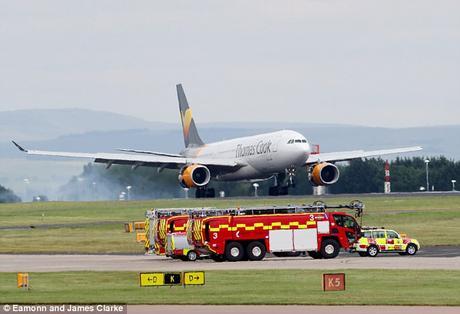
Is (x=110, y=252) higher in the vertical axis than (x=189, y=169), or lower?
lower

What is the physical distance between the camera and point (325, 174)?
404ft

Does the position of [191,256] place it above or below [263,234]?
below

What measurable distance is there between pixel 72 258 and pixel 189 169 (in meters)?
46.4

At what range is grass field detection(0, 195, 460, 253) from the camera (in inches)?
3506

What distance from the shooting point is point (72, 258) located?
253 feet

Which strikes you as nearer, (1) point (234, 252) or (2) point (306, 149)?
(1) point (234, 252)

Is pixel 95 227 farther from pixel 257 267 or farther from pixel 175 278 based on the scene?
pixel 175 278

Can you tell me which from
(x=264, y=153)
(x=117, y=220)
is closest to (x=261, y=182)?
(x=264, y=153)

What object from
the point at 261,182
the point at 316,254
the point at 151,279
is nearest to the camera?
the point at 151,279

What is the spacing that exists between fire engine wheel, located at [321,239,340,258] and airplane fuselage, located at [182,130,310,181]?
43815mm

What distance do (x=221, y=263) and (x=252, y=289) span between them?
672 inches

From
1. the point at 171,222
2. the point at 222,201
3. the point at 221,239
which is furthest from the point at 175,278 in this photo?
the point at 222,201

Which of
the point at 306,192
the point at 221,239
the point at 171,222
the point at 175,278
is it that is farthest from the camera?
the point at 306,192

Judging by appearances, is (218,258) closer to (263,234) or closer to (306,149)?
(263,234)
